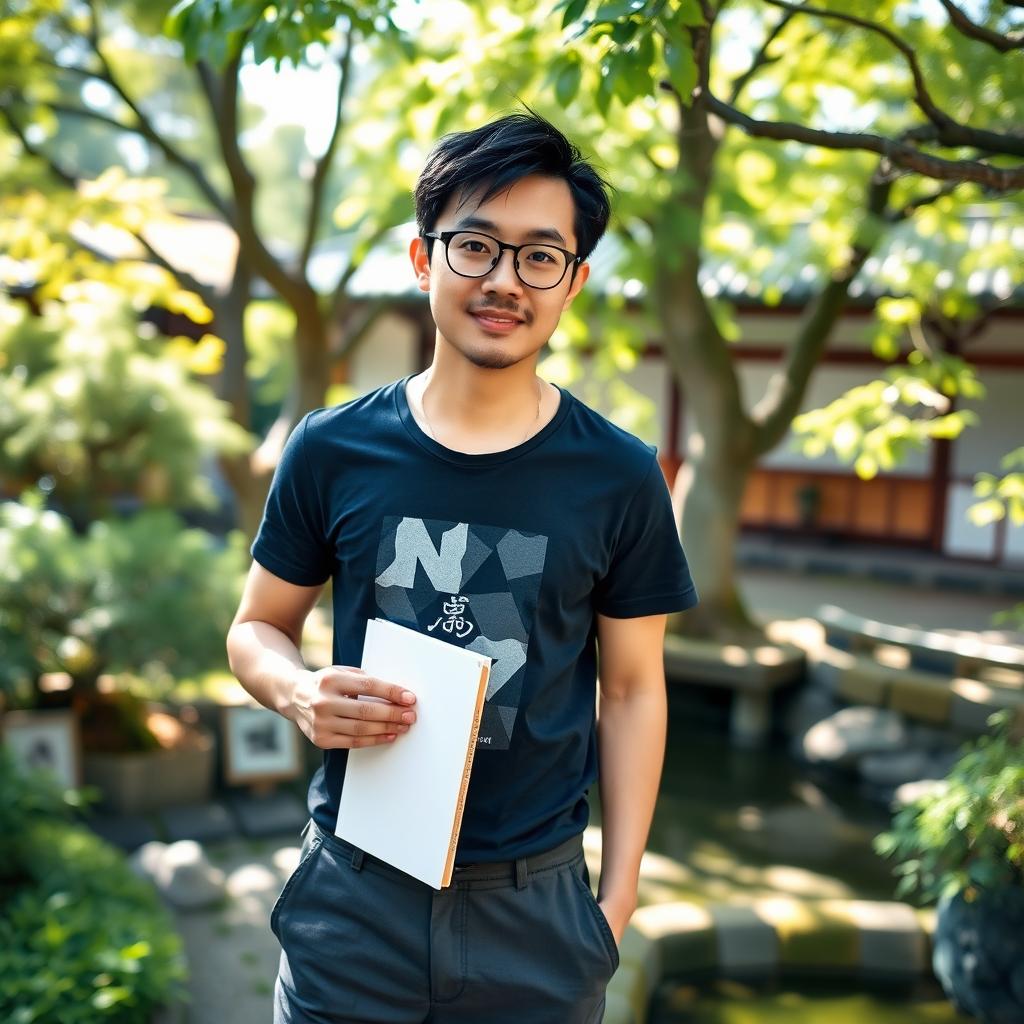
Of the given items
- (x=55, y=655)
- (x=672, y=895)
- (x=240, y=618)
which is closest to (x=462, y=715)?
(x=240, y=618)

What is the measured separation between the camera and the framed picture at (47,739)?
5.05m

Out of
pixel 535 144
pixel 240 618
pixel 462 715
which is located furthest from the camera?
pixel 240 618

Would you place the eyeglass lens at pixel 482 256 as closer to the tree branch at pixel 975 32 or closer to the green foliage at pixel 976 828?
the tree branch at pixel 975 32

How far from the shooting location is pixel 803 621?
8.76 meters

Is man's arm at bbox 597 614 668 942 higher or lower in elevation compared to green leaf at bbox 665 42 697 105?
lower

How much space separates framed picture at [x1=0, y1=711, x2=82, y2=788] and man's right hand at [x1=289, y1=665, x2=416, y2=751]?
406 centimetres

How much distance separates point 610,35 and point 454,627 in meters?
1.16

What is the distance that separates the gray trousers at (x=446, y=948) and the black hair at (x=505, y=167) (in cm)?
92

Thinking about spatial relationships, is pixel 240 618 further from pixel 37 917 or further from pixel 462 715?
pixel 37 917

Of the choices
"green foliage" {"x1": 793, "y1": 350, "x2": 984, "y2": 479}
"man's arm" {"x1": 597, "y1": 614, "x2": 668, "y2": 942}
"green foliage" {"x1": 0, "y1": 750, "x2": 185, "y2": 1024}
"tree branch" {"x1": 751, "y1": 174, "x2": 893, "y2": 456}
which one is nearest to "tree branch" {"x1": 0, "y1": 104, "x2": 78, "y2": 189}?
"green foliage" {"x1": 0, "y1": 750, "x2": 185, "y2": 1024}

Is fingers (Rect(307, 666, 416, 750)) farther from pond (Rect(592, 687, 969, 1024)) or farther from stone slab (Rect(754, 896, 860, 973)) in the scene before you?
stone slab (Rect(754, 896, 860, 973))

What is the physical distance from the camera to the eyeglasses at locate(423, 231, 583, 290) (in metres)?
1.56

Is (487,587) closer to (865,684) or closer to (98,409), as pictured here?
(98,409)

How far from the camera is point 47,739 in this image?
5.12m
